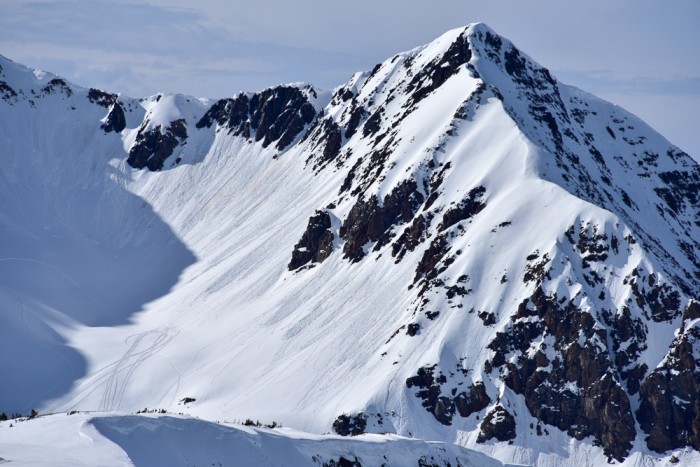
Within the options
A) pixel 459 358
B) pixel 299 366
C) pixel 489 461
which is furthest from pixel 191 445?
pixel 299 366

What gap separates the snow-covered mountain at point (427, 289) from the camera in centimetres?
10488

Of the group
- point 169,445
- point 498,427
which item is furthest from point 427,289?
point 169,445

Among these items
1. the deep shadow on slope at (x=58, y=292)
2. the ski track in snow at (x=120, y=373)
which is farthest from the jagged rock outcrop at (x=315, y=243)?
the deep shadow on slope at (x=58, y=292)

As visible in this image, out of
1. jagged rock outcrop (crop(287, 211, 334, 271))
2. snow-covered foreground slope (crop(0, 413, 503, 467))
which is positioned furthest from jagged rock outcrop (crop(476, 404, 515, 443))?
jagged rock outcrop (crop(287, 211, 334, 271))

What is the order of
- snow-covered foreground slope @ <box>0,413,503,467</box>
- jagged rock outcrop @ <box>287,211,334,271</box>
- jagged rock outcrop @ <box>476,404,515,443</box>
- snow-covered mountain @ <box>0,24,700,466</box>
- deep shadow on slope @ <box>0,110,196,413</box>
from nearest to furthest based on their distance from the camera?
snow-covered foreground slope @ <box>0,413,503,467</box>, jagged rock outcrop @ <box>476,404,515,443</box>, snow-covered mountain @ <box>0,24,700,466</box>, deep shadow on slope @ <box>0,110,196,413</box>, jagged rock outcrop @ <box>287,211,334,271</box>

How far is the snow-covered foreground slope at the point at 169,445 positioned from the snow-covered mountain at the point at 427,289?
46.6m

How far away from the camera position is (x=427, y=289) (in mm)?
119562

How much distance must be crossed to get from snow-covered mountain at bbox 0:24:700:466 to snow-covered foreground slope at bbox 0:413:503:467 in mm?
46648

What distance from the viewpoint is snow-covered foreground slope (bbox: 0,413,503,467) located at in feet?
148

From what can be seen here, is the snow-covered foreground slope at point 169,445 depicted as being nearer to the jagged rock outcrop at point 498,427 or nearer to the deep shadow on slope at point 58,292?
the jagged rock outcrop at point 498,427

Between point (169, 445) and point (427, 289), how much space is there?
73.5m

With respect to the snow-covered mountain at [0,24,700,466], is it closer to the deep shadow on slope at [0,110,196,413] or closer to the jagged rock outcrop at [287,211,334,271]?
the jagged rock outcrop at [287,211,334,271]

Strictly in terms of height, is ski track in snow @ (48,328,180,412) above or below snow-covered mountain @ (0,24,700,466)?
below

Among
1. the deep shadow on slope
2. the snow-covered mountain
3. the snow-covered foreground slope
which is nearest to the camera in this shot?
the snow-covered foreground slope
